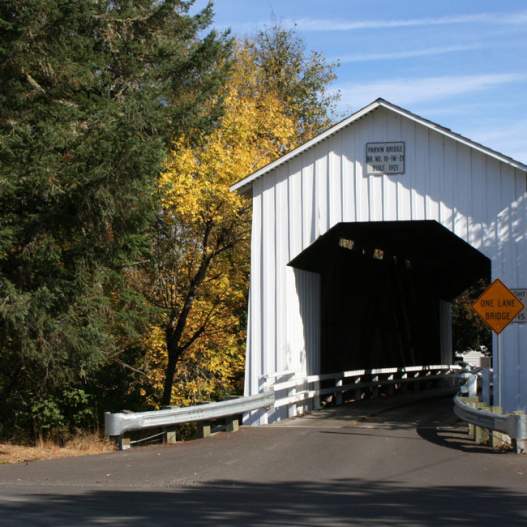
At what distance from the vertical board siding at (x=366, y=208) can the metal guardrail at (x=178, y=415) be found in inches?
48.0

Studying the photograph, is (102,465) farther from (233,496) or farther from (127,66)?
(127,66)

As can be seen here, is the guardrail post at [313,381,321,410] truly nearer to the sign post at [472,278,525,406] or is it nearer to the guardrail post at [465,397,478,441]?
the guardrail post at [465,397,478,441]

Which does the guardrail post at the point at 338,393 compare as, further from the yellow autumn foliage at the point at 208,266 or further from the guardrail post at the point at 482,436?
the guardrail post at the point at 482,436

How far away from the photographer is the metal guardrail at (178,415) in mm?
13188

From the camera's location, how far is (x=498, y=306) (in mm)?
14383

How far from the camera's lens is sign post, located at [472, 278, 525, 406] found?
46.7ft

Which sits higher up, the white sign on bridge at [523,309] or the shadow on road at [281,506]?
the white sign on bridge at [523,309]

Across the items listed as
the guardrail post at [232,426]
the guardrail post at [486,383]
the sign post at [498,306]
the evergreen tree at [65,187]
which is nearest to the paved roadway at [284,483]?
the guardrail post at [232,426]

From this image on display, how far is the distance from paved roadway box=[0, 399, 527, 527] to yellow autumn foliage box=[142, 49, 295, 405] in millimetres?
8862

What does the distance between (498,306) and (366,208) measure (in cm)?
373

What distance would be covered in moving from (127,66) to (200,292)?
20.2ft

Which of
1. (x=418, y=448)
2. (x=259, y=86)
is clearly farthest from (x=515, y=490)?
(x=259, y=86)

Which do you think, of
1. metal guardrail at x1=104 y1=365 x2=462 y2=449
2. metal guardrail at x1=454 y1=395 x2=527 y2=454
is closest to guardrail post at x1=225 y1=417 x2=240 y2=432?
metal guardrail at x1=104 y1=365 x2=462 y2=449

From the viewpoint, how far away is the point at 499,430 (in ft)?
41.0
